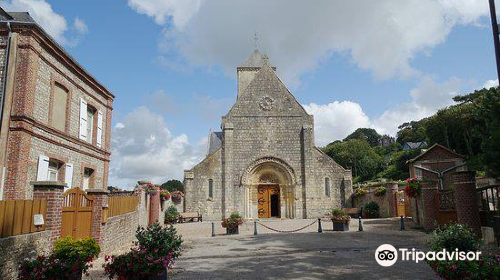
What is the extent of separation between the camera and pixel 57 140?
43.8 feet

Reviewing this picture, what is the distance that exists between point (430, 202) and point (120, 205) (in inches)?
457

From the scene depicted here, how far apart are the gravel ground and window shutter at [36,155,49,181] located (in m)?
4.68

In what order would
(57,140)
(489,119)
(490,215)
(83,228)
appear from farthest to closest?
(57,140)
(490,215)
(83,228)
(489,119)

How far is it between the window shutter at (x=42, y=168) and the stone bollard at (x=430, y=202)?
14.0 metres

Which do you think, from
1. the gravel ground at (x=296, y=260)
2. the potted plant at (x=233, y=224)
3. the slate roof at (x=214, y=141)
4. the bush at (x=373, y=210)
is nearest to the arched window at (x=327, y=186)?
the bush at (x=373, y=210)

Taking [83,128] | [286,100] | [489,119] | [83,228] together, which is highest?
[286,100]

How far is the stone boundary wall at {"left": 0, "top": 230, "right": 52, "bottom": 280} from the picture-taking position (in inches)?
237

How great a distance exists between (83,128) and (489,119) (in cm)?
1455

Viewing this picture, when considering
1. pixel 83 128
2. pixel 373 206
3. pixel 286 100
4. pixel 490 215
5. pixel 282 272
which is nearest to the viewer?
pixel 282 272

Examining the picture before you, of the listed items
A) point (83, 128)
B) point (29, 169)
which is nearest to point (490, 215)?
point (29, 169)

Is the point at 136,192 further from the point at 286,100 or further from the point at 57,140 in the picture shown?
the point at 286,100

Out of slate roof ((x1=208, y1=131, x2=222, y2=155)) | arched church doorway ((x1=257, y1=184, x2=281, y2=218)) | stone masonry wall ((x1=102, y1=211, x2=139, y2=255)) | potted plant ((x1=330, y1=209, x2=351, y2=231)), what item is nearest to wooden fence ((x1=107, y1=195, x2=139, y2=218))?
stone masonry wall ((x1=102, y1=211, x2=139, y2=255))

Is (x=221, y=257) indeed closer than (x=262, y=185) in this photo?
Yes

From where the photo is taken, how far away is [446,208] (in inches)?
549
